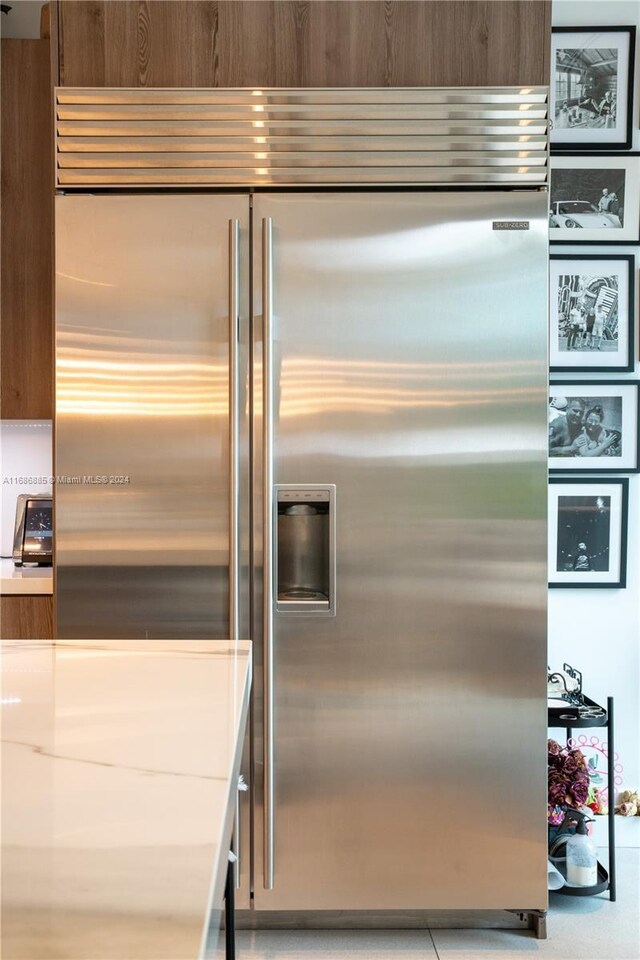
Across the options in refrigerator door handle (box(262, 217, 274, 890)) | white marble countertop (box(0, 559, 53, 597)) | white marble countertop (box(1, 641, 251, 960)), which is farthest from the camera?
white marble countertop (box(0, 559, 53, 597))

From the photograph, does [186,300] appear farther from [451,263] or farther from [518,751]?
[518,751]

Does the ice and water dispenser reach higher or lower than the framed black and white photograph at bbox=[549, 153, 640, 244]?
lower

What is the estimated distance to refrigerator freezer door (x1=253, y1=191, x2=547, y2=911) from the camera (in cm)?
207

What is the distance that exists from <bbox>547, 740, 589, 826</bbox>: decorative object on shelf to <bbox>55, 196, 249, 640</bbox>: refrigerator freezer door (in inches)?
41.5

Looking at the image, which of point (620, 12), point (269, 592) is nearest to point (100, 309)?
point (269, 592)

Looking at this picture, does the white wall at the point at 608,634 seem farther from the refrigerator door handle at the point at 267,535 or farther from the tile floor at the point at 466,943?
the refrigerator door handle at the point at 267,535

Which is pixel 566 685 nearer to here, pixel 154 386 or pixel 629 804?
pixel 629 804

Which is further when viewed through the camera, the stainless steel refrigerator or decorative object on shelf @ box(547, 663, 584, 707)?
decorative object on shelf @ box(547, 663, 584, 707)

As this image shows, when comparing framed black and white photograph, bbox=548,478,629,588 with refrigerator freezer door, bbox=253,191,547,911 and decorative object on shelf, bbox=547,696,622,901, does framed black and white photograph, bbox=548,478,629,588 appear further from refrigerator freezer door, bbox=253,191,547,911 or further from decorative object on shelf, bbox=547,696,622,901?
refrigerator freezer door, bbox=253,191,547,911

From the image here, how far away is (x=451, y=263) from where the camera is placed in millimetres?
2076

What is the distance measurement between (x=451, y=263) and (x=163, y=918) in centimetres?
185

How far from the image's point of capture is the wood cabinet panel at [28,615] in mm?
2160

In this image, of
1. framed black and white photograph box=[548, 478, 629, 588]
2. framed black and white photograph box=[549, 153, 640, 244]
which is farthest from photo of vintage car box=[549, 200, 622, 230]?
framed black and white photograph box=[548, 478, 629, 588]

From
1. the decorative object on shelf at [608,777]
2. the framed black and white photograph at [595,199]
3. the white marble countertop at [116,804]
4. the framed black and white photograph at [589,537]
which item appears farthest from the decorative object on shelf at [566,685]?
the white marble countertop at [116,804]
